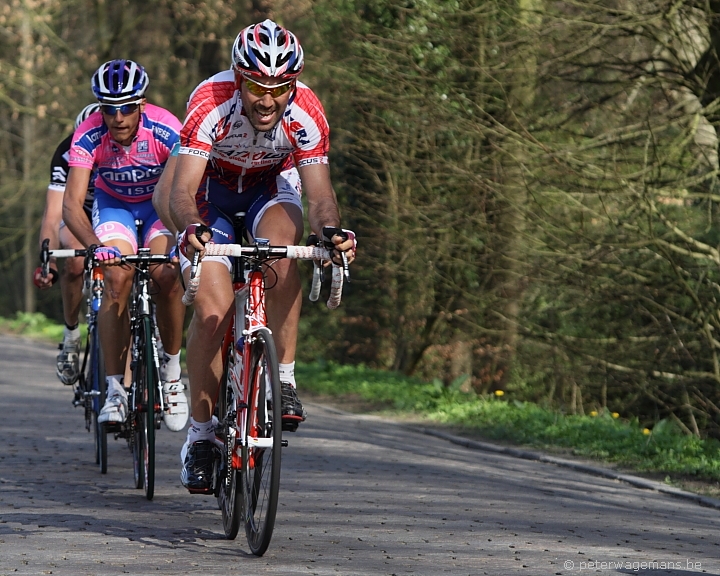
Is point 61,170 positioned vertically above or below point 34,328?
above

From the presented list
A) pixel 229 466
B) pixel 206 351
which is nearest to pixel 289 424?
pixel 229 466

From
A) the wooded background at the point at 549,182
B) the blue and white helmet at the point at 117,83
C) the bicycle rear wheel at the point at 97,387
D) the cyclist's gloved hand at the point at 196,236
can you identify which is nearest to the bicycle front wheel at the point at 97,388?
the bicycle rear wheel at the point at 97,387

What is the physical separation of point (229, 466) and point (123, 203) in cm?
286

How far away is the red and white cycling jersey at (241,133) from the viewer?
18.5ft

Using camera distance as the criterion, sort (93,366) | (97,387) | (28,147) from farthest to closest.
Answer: (28,147) < (93,366) < (97,387)

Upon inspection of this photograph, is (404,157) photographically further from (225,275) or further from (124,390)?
(225,275)

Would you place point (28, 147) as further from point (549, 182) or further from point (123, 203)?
point (123, 203)

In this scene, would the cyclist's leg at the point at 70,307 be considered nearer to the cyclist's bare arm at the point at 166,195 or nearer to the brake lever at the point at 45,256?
the brake lever at the point at 45,256

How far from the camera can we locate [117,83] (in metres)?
7.55

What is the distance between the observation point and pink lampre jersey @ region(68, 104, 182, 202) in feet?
25.5

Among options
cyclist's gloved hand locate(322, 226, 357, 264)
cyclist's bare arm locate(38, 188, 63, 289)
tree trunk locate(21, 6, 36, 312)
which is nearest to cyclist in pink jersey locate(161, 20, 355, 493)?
cyclist's gloved hand locate(322, 226, 357, 264)

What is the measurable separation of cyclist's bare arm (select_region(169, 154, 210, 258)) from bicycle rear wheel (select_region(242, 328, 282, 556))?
2.04 ft

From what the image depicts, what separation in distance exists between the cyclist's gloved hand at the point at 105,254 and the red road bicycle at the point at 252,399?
1468 millimetres

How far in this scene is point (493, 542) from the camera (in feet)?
19.0
